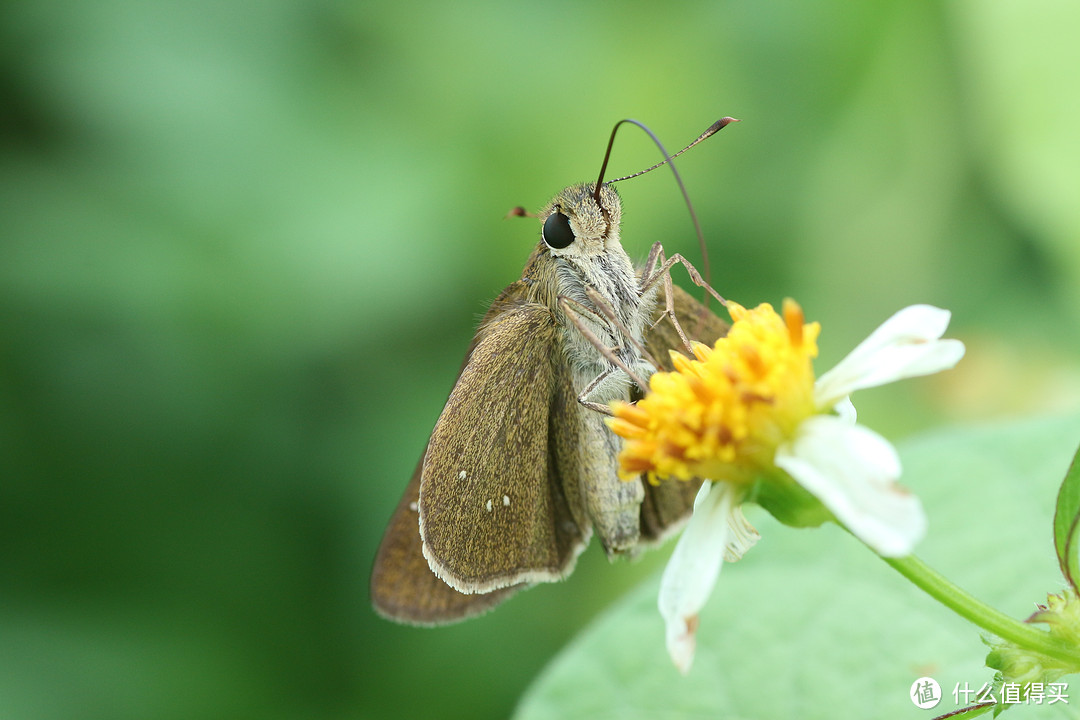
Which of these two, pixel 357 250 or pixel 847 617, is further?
pixel 357 250

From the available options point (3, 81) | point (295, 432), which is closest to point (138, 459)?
point (295, 432)

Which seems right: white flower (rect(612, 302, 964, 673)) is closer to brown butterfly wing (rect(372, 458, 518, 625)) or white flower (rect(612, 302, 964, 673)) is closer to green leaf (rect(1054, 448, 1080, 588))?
green leaf (rect(1054, 448, 1080, 588))

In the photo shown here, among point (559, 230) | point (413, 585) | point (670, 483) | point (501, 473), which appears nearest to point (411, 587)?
point (413, 585)

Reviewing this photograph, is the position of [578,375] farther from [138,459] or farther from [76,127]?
[76,127]

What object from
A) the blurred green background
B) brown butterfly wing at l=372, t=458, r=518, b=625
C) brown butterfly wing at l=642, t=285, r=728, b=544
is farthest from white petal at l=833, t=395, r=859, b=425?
the blurred green background

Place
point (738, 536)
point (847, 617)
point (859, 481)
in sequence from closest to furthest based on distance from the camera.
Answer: point (859, 481) → point (738, 536) → point (847, 617)

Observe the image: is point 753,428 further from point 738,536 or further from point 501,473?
point 501,473

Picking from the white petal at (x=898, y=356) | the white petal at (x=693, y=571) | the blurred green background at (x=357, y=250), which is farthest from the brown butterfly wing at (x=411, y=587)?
the white petal at (x=898, y=356)
